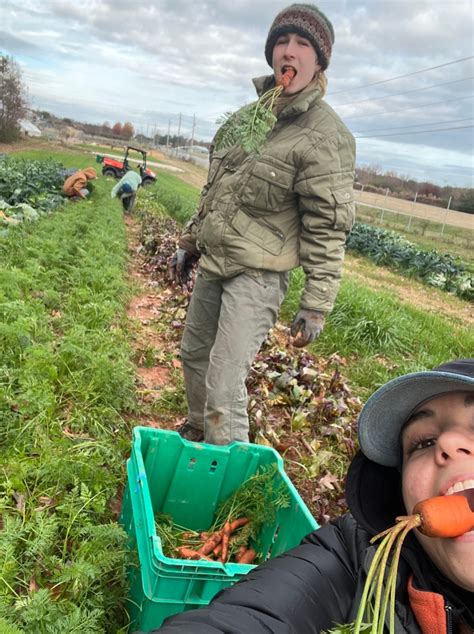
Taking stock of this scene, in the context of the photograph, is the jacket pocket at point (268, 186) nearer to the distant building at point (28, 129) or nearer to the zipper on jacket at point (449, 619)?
the zipper on jacket at point (449, 619)

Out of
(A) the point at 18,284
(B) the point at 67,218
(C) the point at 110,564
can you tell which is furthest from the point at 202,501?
(B) the point at 67,218

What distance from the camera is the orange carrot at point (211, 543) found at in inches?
104

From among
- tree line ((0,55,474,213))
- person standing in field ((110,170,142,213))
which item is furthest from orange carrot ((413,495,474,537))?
tree line ((0,55,474,213))

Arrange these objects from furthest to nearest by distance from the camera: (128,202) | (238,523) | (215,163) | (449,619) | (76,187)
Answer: (128,202)
(76,187)
(215,163)
(238,523)
(449,619)

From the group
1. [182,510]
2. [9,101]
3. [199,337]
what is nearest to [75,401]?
[199,337]

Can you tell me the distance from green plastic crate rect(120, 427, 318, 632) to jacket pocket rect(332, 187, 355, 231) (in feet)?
4.12

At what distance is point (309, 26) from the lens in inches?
110

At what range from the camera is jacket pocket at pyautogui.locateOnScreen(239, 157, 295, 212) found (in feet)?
9.39

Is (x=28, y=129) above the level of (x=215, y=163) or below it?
above

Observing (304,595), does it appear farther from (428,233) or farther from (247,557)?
(428,233)

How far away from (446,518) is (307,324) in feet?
6.20

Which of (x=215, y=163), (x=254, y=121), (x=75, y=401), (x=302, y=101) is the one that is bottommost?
(x=75, y=401)

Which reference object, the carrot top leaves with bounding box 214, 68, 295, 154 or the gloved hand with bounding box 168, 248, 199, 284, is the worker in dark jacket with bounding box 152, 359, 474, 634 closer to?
the carrot top leaves with bounding box 214, 68, 295, 154

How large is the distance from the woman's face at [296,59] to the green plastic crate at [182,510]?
1956mm
